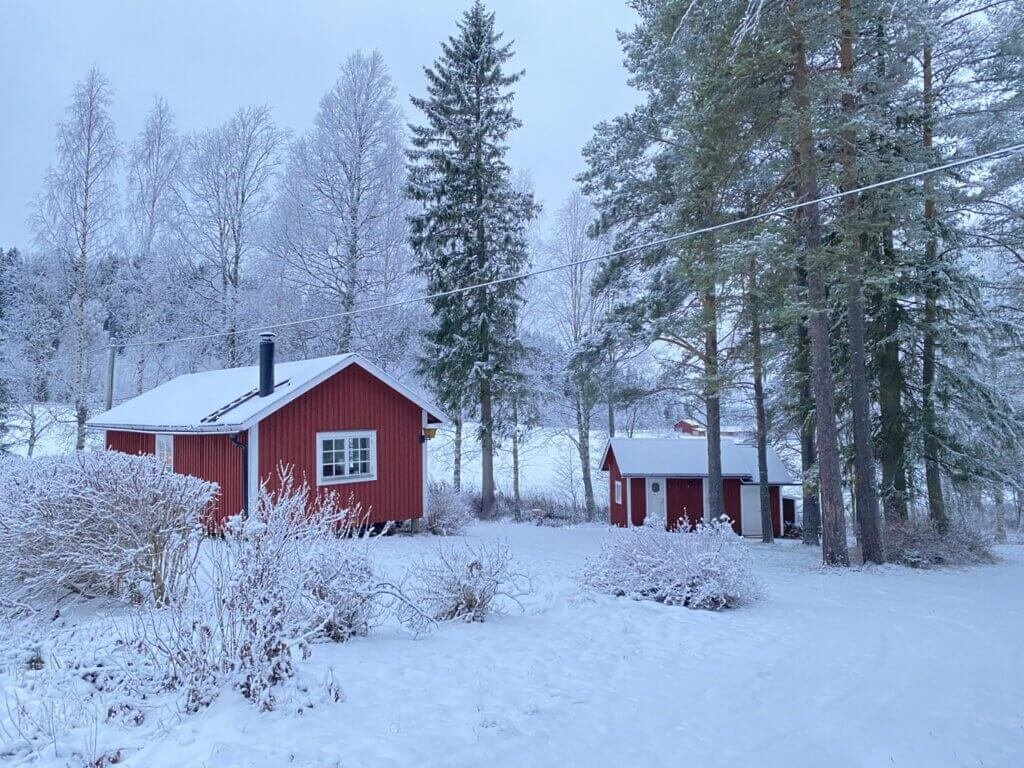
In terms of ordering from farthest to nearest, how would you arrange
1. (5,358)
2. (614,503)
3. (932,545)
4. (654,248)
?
(614,503) < (5,358) < (654,248) < (932,545)

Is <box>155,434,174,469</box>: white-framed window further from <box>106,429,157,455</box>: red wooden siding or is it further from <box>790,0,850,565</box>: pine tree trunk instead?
<box>790,0,850,565</box>: pine tree trunk

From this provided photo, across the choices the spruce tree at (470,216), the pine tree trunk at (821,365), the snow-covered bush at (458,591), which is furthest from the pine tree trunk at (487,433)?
the snow-covered bush at (458,591)

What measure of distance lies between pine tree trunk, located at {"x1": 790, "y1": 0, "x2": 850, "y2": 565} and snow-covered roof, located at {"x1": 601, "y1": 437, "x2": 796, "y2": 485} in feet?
30.7

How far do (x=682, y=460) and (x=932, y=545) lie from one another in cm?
954

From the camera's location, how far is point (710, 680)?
457cm

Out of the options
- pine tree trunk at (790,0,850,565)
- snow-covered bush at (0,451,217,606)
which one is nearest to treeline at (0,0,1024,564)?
pine tree trunk at (790,0,850,565)

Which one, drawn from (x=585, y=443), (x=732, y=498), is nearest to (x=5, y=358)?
(x=585, y=443)

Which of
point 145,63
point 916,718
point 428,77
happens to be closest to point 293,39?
point 145,63

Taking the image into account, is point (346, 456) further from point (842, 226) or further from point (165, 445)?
point (842, 226)

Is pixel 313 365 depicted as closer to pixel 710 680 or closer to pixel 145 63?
pixel 710 680

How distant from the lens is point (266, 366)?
1225 centimetres

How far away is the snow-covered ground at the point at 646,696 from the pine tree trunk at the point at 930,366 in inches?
246

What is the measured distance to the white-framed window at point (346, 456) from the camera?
41.7 ft

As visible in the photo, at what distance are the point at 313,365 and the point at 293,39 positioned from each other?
99.0 metres
